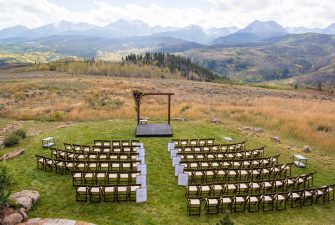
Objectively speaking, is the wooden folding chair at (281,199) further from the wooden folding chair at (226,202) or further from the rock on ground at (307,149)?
the rock on ground at (307,149)


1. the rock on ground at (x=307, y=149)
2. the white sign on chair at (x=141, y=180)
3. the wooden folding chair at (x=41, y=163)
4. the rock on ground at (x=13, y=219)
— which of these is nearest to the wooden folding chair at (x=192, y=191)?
the white sign on chair at (x=141, y=180)

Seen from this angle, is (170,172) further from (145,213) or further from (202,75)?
(202,75)

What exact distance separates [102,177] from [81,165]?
8.42 feet

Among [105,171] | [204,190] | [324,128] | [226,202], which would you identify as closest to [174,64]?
[324,128]

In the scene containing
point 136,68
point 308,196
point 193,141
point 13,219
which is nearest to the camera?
point 13,219

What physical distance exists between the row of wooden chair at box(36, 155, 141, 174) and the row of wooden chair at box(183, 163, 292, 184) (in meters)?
3.26

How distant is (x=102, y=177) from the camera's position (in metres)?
15.4

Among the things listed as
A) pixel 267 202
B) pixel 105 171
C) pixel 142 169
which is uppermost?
pixel 105 171

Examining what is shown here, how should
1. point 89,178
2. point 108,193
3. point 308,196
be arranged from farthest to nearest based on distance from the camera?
point 89,178 < point 108,193 < point 308,196

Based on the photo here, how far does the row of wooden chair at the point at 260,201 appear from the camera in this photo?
1340 cm

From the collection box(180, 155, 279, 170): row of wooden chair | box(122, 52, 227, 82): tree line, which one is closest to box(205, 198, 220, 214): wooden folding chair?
box(180, 155, 279, 170): row of wooden chair

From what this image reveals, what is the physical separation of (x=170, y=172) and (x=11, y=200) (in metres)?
8.27

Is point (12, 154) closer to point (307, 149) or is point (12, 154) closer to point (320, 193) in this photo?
point (320, 193)

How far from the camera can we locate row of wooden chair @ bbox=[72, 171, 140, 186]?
15180 millimetres
